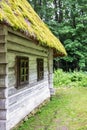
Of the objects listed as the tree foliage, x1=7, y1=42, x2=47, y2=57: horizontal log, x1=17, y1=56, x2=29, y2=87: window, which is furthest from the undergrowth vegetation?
x1=17, y1=56, x2=29, y2=87: window

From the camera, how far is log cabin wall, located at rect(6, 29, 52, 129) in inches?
310

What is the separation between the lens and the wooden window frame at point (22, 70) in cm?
866

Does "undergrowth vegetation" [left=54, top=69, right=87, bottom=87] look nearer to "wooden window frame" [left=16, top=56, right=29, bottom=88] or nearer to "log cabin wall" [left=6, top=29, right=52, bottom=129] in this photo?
"log cabin wall" [left=6, top=29, right=52, bottom=129]

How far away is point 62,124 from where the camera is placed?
8945mm

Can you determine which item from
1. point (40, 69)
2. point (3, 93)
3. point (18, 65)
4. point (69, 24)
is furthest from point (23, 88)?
point (69, 24)

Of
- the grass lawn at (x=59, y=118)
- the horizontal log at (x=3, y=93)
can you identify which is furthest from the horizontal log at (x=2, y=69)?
the grass lawn at (x=59, y=118)

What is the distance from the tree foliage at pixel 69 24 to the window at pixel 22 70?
20.7m

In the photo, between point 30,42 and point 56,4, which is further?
point 56,4

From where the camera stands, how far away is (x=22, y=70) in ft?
30.4

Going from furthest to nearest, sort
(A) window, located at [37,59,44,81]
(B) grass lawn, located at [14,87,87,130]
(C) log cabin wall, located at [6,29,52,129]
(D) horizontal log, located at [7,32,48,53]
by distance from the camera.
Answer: (A) window, located at [37,59,44,81], (B) grass lawn, located at [14,87,87,130], (D) horizontal log, located at [7,32,48,53], (C) log cabin wall, located at [6,29,52,129]

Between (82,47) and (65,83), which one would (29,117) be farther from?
(82,47)

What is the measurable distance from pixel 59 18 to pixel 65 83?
1653 centimetres

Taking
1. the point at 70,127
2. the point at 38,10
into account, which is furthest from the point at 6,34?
the point at 38,10

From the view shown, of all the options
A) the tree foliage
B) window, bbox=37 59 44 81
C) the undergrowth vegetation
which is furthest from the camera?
the tree foliage
